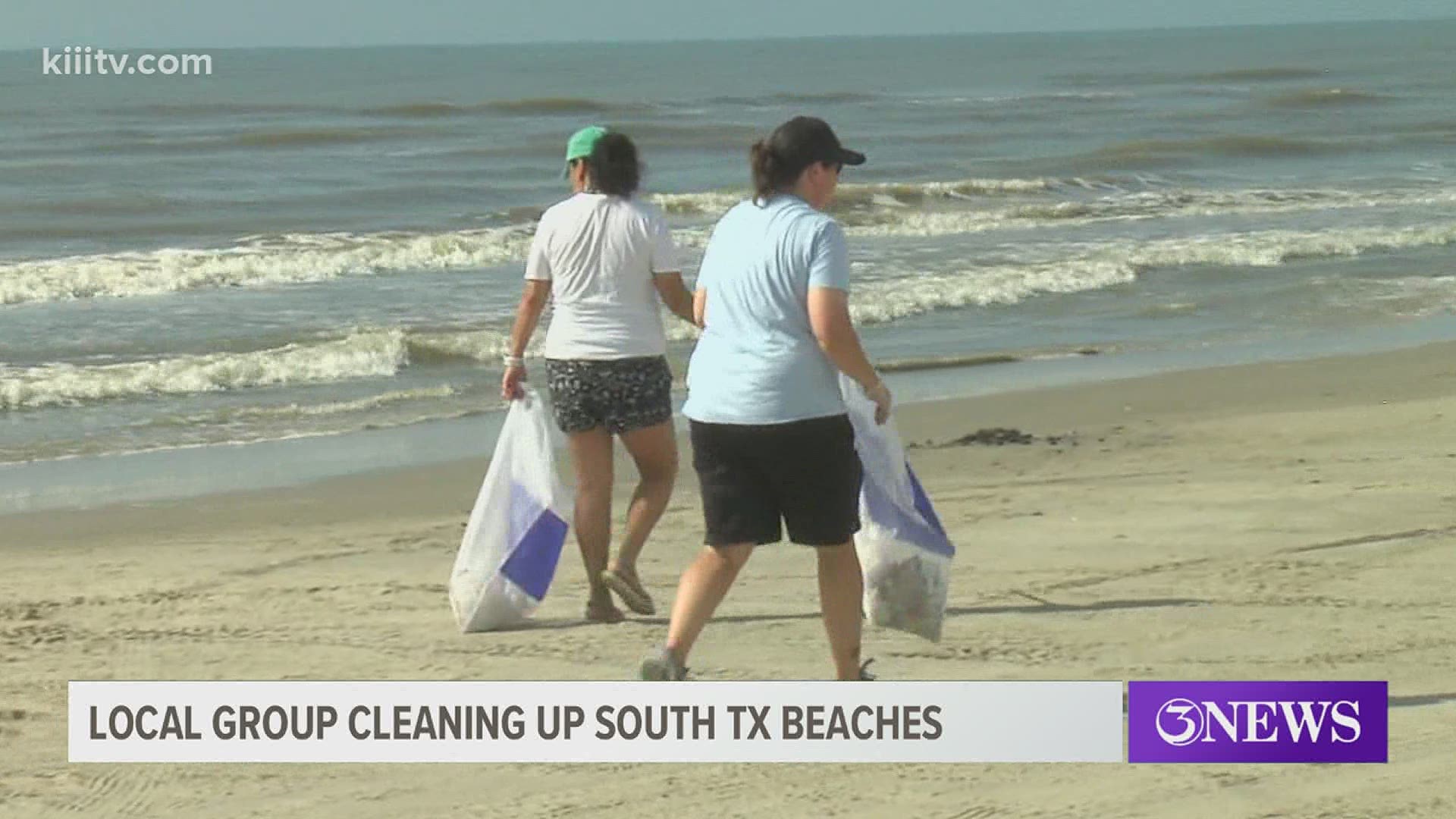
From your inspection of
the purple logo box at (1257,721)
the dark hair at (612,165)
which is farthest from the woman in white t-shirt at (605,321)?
the purple logo box at (1257,721)

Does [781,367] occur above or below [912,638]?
above

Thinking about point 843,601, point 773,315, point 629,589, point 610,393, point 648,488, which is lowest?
point 629,589

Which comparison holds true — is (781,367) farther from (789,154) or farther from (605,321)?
(605,321)

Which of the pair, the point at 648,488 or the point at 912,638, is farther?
the point at 648,488

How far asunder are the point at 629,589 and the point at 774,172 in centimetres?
172

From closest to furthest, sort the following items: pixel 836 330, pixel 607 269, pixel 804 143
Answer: pixel 836 330 < pixel 804 143 < pixel 607 269

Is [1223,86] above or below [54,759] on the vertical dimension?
above

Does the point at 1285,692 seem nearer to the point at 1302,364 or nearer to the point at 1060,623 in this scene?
the point at 1060,623

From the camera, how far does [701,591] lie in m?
4.95

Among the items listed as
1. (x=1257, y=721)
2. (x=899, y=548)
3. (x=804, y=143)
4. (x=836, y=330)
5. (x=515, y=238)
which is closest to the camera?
(x=836, y=330)

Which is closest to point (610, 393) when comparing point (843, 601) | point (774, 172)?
point (843, 601)

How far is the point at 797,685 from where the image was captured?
17.2 feet

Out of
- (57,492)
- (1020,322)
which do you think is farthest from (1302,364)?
(57,492)

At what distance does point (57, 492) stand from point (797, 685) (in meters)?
4.40
